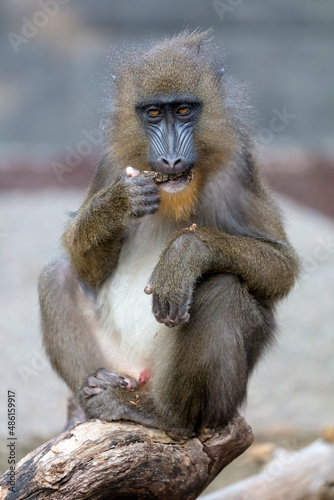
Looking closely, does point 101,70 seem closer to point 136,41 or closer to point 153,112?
point 136,41

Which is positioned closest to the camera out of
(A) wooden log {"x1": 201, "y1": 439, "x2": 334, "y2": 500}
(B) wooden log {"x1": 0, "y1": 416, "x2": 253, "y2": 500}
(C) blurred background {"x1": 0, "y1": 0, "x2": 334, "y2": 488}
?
(B) wooden log {"x1": 0, "y1": 416, "x2": 253, "y2": 500}

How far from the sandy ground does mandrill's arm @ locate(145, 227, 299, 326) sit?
1.81 metres

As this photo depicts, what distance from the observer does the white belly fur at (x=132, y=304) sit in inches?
186

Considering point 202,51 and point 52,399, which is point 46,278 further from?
point 52,399

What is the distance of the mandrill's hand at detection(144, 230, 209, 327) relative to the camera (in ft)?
13.0

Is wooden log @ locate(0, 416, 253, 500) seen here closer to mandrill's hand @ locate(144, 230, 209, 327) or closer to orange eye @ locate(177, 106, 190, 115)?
mandrill's hand @ locate(144, 230, 209, 327)

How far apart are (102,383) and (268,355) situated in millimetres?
4184

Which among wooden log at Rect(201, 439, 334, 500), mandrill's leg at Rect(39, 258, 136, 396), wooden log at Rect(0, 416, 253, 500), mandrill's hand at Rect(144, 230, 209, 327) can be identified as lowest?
wooden log at Rect(201, 439, 334, 500)

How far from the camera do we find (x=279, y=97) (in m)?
16.4

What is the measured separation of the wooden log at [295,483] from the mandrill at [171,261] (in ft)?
4.27

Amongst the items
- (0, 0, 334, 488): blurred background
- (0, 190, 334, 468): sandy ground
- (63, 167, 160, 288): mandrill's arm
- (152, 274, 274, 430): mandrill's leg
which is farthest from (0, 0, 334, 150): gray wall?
(152, 274, 274, 430): mandrill's leg

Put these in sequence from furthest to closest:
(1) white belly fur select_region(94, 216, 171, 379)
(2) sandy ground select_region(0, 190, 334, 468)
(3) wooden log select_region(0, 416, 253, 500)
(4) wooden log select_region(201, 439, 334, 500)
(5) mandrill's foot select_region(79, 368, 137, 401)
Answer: (2) sandy ground select_region(0, 190, 334, 468), (4) wooden log select_region(201, 439, 334, 500), (1) white belly fur select_region(94, 216, 171, 379), (5) mandrill's foot select_region(79, 368, 137, 401), (3) wooden log select_region(0, 416, 253, 500)

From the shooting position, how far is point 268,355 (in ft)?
27.6

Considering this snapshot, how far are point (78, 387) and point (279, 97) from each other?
13041mm
